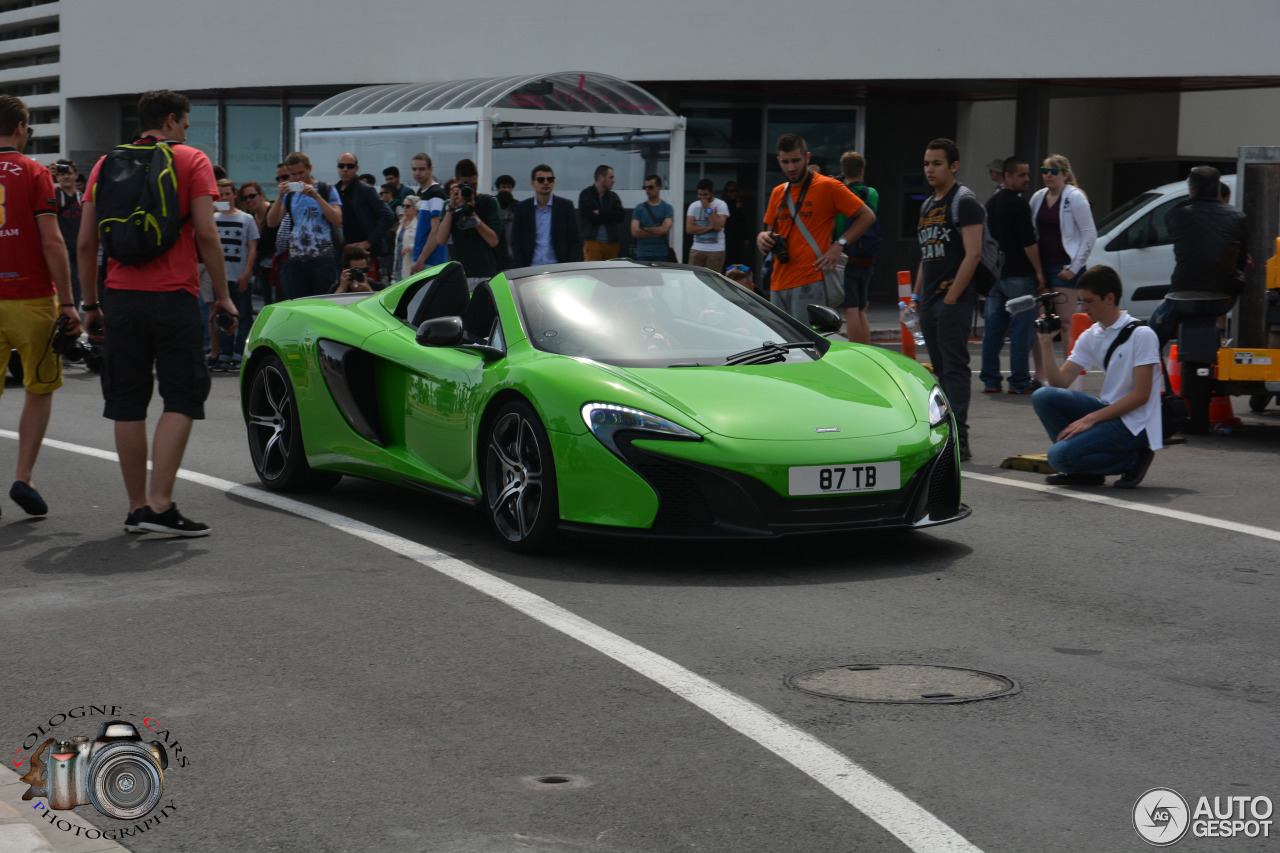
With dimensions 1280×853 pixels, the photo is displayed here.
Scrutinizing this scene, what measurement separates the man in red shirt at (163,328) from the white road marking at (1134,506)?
14.7ft

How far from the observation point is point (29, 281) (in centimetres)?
795

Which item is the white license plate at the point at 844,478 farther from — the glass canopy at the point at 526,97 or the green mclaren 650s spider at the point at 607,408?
the glass canopy at the point at 526,97

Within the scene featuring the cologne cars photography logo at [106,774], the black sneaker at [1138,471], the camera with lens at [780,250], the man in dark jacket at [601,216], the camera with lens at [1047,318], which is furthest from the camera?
the man in dark jacket at [601,216]

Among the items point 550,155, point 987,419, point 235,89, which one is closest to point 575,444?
point 987,419

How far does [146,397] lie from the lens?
745 cm

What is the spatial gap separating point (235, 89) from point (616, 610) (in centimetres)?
2653

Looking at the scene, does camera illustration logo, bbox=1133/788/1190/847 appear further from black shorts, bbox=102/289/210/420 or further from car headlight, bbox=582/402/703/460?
black shorts, bbox=102/289/210/420

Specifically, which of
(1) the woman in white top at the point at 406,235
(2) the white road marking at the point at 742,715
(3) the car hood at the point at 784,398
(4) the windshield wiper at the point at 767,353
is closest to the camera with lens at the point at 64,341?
(2) the white road marking at the point at 742,715

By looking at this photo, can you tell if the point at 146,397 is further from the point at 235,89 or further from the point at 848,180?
the point at 235,89

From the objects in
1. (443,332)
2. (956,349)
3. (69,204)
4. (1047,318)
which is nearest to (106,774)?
(443,332)

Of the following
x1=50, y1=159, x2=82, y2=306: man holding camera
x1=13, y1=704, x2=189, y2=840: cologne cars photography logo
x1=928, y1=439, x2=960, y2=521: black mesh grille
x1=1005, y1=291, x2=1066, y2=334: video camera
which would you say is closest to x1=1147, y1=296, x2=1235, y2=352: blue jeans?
x1=1005, y1=291, x2=1066, y2=334: video camera

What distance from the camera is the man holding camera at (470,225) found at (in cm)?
1424

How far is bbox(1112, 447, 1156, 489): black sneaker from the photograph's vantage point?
8969 millimetres

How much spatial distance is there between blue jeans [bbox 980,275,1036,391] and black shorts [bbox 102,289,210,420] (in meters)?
8.25
